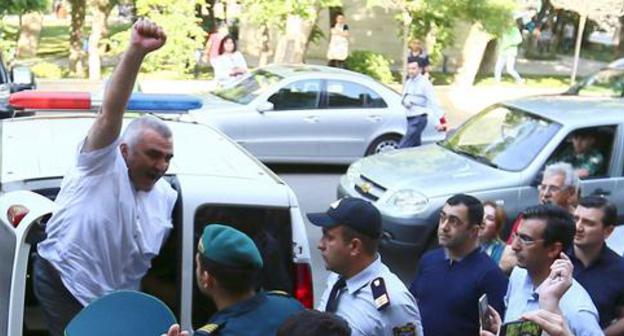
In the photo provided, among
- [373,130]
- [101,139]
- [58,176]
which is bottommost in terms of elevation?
[373,130]

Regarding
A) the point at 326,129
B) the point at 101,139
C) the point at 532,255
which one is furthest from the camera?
the point at 326,129

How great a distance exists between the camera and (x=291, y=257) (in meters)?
4.32

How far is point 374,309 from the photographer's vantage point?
336 centimetres

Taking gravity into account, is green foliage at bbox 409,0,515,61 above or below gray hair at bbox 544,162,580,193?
above

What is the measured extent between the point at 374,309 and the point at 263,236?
3.46 ft

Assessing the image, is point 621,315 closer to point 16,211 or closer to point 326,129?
point 16,211

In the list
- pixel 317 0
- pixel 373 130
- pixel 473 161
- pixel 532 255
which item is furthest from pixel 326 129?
pixel 532 255

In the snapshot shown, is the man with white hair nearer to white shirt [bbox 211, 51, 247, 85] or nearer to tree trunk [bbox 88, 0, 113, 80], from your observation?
white shirt [bbox 211, 51, 247, 85]

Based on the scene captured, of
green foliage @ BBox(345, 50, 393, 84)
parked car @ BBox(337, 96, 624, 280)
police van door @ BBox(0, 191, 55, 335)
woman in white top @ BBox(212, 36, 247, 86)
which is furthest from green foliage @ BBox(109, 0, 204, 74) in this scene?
police van door @ BBox(0, 191, 55, 335)

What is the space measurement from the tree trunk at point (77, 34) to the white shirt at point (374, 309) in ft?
58.8

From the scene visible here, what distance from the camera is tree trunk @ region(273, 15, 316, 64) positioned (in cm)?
2005

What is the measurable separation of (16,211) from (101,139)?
0.60m

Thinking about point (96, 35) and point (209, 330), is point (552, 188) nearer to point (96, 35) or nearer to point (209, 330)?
point (209, 330)

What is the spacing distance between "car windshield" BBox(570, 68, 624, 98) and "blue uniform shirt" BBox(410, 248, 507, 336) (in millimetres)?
11174
